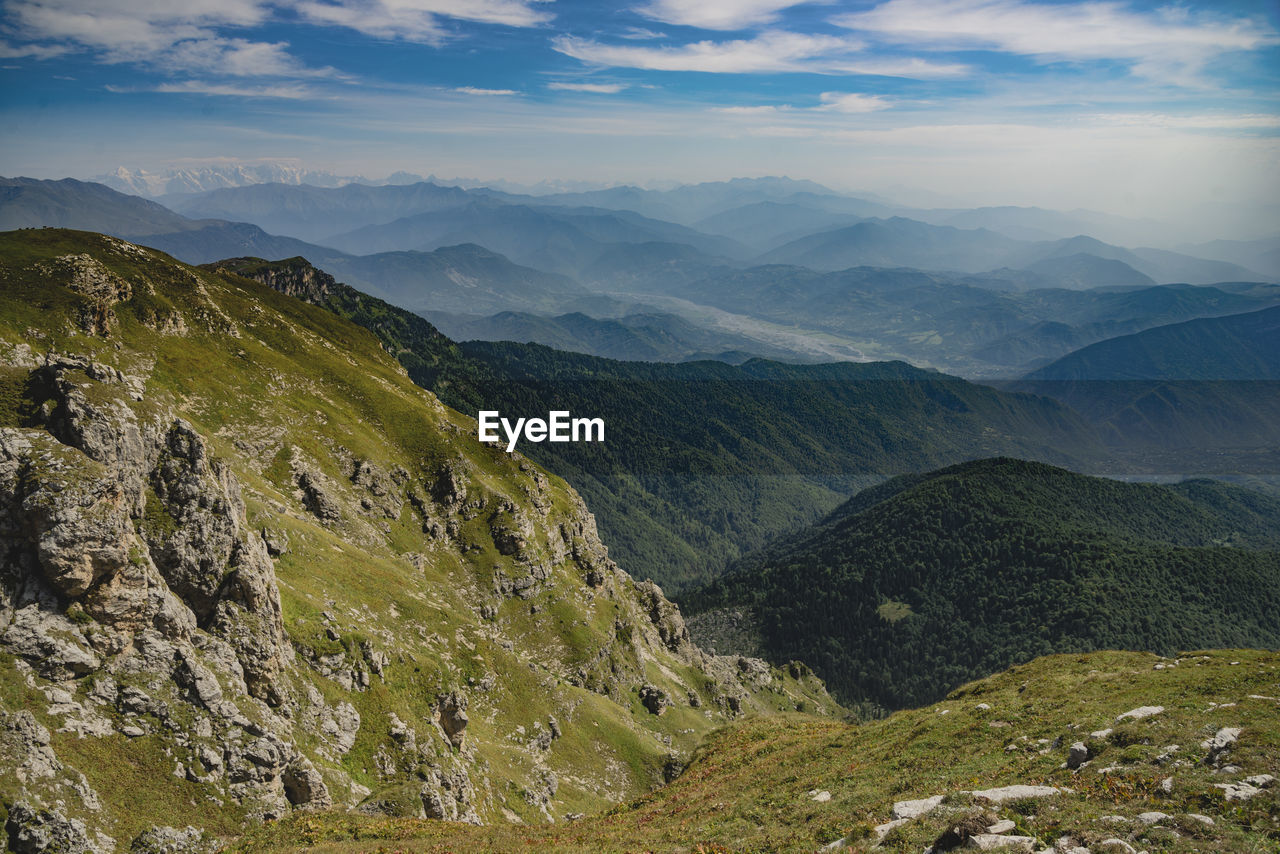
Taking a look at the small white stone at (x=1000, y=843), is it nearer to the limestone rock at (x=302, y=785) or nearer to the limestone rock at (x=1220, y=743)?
the limestone rock at (x=1220, y=743)

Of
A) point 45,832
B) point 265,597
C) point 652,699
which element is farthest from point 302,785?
point 652,699

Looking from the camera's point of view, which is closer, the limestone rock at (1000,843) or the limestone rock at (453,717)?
the limestone rock at (1000,843)

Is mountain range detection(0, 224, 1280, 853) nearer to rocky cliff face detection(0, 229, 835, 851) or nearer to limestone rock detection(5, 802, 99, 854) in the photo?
limestone rock detection(5, 802, 99, 854)

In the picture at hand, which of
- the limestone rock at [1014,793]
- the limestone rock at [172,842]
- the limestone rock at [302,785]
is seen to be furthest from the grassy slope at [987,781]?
the limestone rock at [302,785]

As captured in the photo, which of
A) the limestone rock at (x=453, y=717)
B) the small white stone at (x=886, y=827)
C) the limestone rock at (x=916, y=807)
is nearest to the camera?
the small white stone at (x=886, y=827)

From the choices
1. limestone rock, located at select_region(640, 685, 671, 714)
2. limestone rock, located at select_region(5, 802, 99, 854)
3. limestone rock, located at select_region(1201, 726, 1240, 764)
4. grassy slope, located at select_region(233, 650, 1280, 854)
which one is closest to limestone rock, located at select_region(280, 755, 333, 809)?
grassy slope, located at select_region(233, 650, 1280, 854)

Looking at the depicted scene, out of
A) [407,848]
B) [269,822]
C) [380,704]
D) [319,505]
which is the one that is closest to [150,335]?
[319,505]
